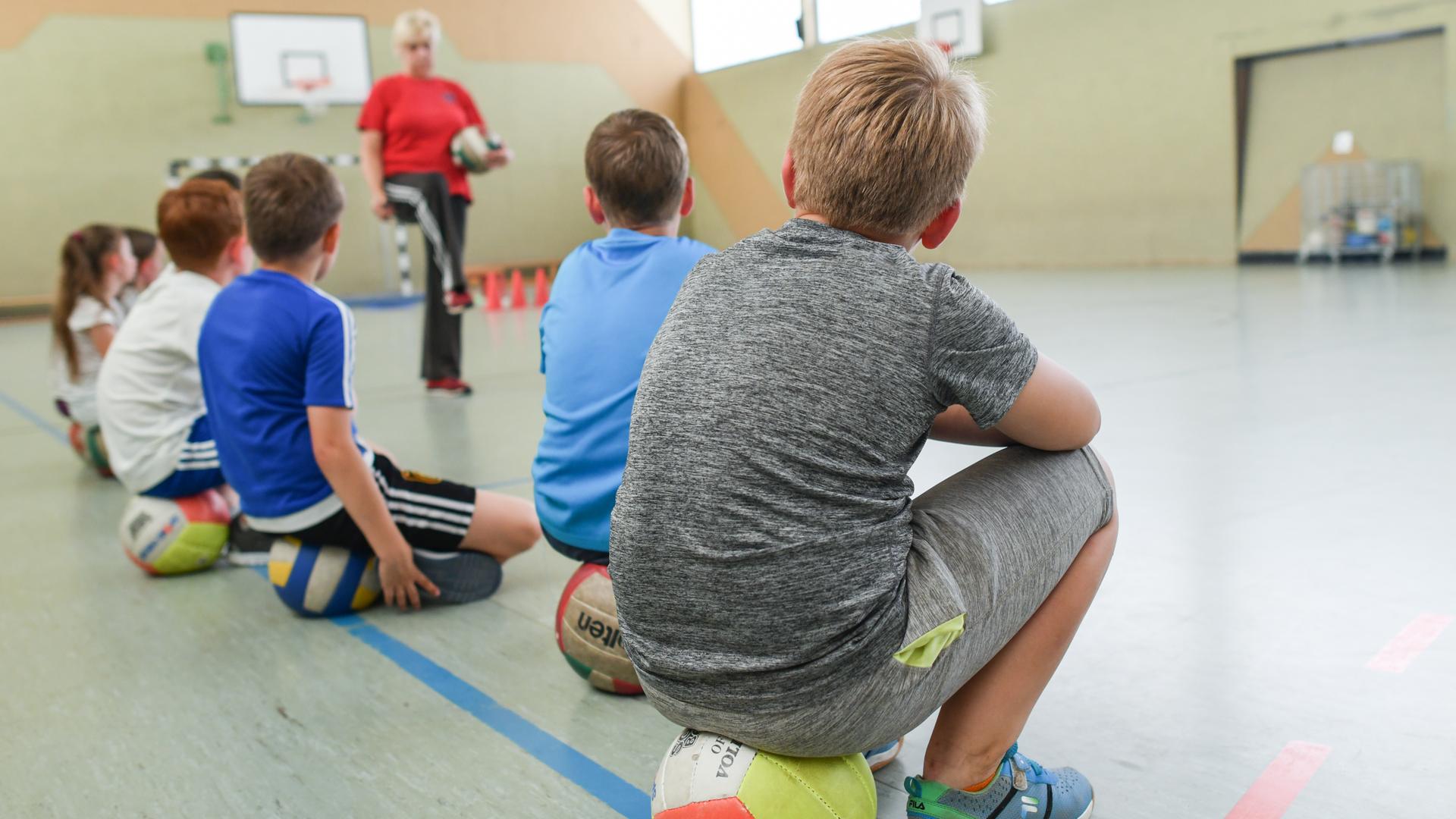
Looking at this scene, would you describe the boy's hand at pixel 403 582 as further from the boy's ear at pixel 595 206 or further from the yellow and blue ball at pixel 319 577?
the boy's ear at pixel 595 206

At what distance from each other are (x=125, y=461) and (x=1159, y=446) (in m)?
2.37

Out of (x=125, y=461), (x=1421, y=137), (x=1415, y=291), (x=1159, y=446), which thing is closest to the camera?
(x=125, y=461)

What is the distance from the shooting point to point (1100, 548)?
122 cm

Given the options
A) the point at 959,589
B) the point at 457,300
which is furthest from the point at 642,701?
the point at 457,300

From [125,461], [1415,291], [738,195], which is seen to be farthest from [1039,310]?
[738,195]

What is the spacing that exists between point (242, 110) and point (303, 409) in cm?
1091

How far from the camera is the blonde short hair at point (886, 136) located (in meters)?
1.03

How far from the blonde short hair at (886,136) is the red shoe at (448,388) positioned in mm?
3568

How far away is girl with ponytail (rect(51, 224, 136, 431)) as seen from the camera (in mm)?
3248

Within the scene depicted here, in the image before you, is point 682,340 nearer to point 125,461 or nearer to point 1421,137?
point 125,461

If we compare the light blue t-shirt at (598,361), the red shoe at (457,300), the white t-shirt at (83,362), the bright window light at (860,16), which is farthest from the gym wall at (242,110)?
the light blue t-shirt at (598,361)

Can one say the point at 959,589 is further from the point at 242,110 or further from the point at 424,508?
the point at 242,110

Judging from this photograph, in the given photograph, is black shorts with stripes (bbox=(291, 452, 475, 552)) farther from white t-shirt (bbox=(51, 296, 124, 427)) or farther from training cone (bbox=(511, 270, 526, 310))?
training cone (bbox=(511, 270, 526, 310))

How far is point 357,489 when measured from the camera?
1849 millimetres
